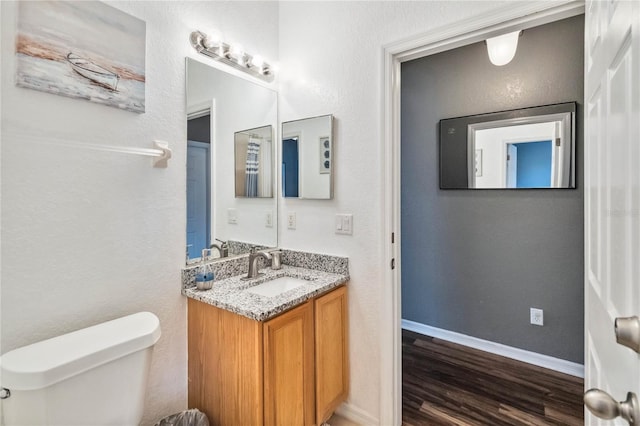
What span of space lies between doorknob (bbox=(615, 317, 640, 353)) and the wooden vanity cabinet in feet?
3.53

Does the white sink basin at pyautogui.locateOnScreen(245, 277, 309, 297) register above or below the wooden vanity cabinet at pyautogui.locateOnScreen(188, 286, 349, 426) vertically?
above

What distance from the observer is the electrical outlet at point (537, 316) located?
7.52 ft

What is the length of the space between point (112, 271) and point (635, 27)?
5.49ft

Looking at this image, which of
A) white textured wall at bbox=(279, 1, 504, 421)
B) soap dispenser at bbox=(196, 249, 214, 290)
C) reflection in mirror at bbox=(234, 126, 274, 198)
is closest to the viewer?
soap dispenser at bbox=(196, 249, 214, 290)

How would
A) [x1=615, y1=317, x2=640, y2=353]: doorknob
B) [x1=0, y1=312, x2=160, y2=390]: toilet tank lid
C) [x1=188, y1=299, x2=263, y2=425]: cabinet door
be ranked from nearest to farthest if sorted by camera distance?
1. [x1=615, y1=317, x2=640, y2=353]: doorknob
2. [x1=0, y1=312, x2=160, y2=390]: toilet tank lid
3. [x1=188, y1=299, x2=263, y2=425]: cabinet door

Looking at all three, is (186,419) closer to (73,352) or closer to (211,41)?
(73,352)

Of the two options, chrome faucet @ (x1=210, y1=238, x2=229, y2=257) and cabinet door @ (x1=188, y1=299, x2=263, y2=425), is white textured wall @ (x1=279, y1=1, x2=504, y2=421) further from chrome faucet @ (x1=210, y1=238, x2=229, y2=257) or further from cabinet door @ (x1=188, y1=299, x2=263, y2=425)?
cabinet door @ (x1=188, y1=299, x2=263, y2=425)

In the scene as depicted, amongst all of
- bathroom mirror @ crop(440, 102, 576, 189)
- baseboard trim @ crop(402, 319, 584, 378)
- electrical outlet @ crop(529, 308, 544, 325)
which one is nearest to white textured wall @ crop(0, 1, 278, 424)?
bathroom mirror @ crop(440, 102, 576, 189)

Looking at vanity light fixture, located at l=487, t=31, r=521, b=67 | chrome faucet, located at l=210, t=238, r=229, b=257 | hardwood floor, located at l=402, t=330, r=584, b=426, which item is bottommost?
hardwood floor, located at l=402, t=330, r=584, b=426

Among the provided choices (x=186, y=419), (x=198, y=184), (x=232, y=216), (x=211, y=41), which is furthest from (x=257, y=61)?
(x=186, y=419)

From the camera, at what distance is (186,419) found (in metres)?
1.39

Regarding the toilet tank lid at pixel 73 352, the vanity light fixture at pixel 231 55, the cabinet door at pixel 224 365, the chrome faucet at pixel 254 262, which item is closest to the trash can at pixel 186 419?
the cabinet door at pixel 224 365

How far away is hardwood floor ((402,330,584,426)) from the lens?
1.79 metres

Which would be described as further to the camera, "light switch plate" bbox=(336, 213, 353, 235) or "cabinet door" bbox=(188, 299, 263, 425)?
"light switch plate" bbox=(336, 213, 353, 235)
